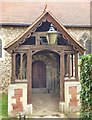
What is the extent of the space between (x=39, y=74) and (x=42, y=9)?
5355mm

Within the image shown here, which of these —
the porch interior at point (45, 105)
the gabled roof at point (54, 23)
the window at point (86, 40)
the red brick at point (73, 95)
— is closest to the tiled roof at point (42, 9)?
the window at point (86, 40)

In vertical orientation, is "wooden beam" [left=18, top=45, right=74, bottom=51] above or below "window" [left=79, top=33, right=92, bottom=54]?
below

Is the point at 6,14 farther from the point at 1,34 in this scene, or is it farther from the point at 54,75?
the point at 54,75

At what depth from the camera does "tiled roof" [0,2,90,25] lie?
1582 cm

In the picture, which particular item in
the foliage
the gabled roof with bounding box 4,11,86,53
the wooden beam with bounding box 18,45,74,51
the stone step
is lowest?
the stone step

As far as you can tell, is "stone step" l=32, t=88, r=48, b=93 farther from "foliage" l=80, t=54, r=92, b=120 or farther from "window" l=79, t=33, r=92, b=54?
"foliage" l=80, t=54, r=92, b=120

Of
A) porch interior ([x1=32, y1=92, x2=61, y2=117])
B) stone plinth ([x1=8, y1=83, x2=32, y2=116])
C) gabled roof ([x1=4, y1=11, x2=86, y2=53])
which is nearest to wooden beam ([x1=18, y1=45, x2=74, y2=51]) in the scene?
gabled roof ([x1=4, y1=11, x2=86, y2=53])

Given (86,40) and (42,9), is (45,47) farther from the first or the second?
(42,9)

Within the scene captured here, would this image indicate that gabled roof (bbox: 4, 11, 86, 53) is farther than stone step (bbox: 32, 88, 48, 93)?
No

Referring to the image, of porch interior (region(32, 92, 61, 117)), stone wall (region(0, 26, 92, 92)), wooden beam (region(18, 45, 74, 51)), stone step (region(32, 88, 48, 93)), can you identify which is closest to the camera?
porch interior (region(32, 92, 61, 117))

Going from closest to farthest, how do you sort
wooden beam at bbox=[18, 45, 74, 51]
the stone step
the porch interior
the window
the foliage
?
the foliage → the porch interior → wooden beam at bbox=[18, 45, 74, 51] → the stone step → the window

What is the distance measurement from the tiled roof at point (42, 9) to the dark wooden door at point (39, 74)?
304 centimetres

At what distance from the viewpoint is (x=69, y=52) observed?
35.9 ft

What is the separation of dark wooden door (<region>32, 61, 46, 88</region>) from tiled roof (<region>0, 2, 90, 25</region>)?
9.97 ft
